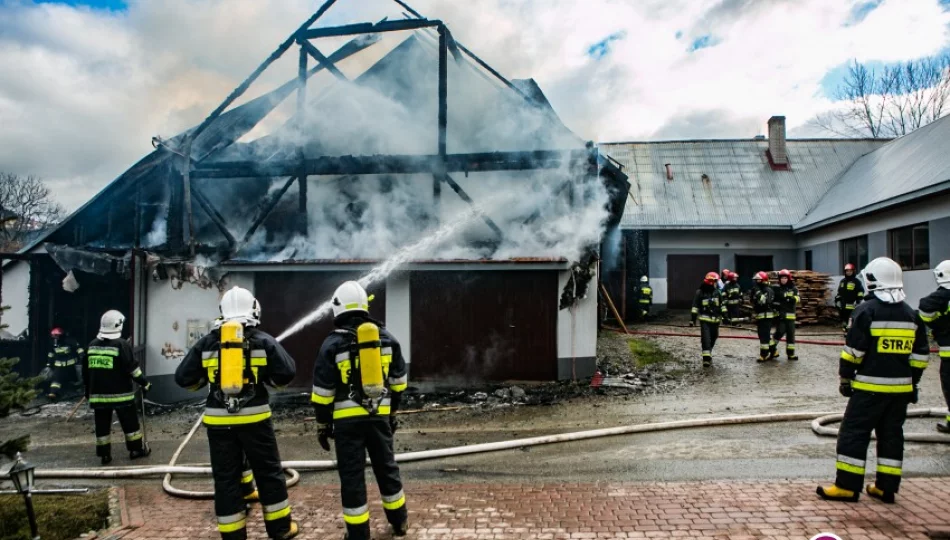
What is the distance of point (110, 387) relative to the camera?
22.2 ft

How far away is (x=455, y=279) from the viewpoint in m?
10.1

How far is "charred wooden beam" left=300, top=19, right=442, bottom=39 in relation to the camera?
1069cm

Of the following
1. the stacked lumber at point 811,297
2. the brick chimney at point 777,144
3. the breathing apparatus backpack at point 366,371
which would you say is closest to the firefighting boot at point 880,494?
the breathing apparatus backpack at point 366,371

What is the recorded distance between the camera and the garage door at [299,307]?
10.3 metres

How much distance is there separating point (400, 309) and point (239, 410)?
5988 millimetres

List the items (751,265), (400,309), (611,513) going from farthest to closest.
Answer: (751,265) < (400,309) < (611,513)

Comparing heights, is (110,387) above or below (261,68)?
below

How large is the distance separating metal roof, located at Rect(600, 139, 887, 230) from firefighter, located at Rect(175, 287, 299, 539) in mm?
18081

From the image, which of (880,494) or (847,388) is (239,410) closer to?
(847,388)

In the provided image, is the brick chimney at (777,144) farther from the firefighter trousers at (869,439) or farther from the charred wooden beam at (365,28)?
the firefighter trousers at (869,439)

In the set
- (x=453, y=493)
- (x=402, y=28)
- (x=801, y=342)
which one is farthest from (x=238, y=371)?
(x=801, y=342)

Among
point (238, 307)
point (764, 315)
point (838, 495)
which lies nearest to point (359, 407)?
point (238, 307)

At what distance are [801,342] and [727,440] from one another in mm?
7950

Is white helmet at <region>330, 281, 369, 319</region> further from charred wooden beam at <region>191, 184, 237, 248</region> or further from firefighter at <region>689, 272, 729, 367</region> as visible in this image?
firefighter at <region>689, 272, 729, 367</region>
